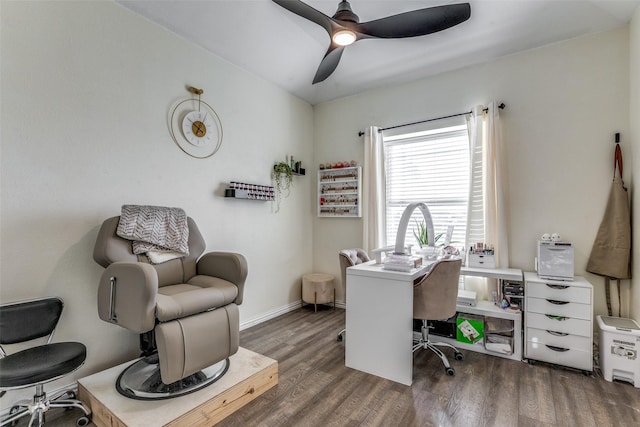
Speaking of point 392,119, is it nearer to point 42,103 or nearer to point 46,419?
point 42,103

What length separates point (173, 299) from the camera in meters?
1.73

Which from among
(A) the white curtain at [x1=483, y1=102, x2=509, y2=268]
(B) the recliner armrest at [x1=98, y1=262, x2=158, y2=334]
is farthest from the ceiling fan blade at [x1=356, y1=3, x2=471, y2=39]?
(B) the recliner armrest at [x1=98, y1=262, x2=158, y2=334]

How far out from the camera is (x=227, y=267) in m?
2.19

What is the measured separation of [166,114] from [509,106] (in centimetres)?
316

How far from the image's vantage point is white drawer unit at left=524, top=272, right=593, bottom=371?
2.21 meters

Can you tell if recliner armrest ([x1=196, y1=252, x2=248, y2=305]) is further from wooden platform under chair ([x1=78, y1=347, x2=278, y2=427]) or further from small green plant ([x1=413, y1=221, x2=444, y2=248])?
small green plant ([x1=413, y1=221, x2=444, y2=248])

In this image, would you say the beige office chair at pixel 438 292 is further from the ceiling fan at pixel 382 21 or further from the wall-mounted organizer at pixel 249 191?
the wall-mounted organizer at pixel 249 191

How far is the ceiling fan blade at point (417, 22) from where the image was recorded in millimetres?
1760

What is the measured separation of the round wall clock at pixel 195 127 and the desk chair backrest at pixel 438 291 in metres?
2.24

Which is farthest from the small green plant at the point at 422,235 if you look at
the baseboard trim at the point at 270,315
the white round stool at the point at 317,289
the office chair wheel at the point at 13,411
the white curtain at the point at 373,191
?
the office chair wheel at the point at 13,411

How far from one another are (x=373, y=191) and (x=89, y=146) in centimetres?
269

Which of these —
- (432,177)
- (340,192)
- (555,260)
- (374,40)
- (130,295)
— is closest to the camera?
(130,295)

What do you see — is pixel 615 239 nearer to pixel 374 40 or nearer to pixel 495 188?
pixel 495 188

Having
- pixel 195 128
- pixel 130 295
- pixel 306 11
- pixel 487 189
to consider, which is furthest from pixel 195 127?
pixel 487 189
